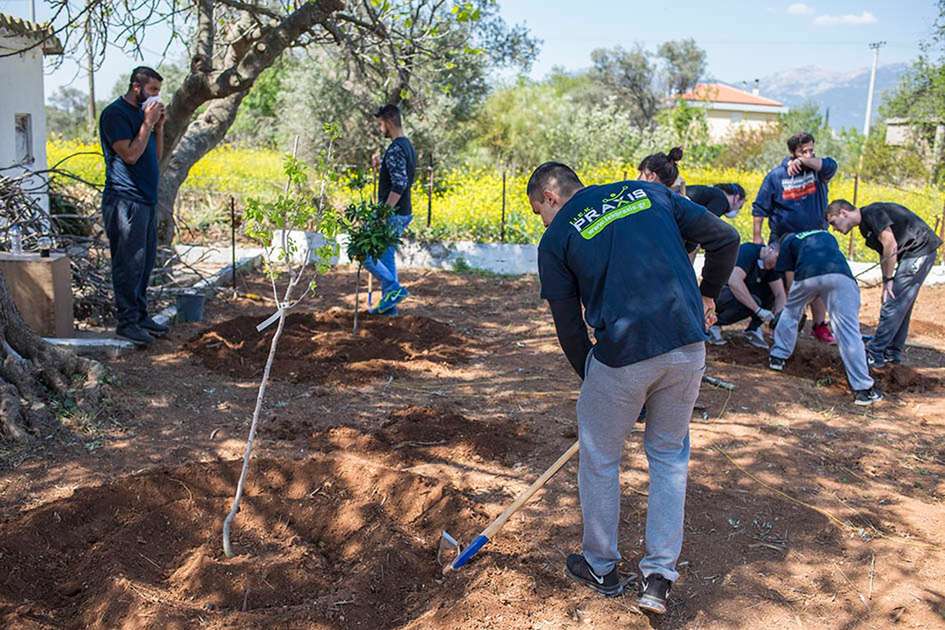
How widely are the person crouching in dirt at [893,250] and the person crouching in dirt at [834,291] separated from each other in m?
0.38

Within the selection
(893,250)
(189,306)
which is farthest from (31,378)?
(893,250)

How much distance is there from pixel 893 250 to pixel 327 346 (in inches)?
179

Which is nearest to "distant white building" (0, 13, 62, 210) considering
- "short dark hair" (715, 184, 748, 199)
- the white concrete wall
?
the white concrete wall

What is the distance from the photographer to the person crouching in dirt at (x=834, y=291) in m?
6.10

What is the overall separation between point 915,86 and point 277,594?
24.0m

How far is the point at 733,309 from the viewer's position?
766cm

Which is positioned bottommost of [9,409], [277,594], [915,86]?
[277,594]

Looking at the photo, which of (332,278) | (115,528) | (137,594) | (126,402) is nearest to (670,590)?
(137,594)

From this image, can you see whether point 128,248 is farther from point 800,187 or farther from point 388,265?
point 800,187

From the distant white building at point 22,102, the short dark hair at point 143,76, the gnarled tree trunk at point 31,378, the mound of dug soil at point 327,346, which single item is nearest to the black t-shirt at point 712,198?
the mound of dug soil at point 327,346

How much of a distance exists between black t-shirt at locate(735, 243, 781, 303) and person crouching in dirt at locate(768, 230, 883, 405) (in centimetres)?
77

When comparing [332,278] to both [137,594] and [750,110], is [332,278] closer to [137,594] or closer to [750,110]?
[137,594]

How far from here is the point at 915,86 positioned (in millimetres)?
22656

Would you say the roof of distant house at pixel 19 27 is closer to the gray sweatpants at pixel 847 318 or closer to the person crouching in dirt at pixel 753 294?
the person crouching in dirt at pixel 753 294
